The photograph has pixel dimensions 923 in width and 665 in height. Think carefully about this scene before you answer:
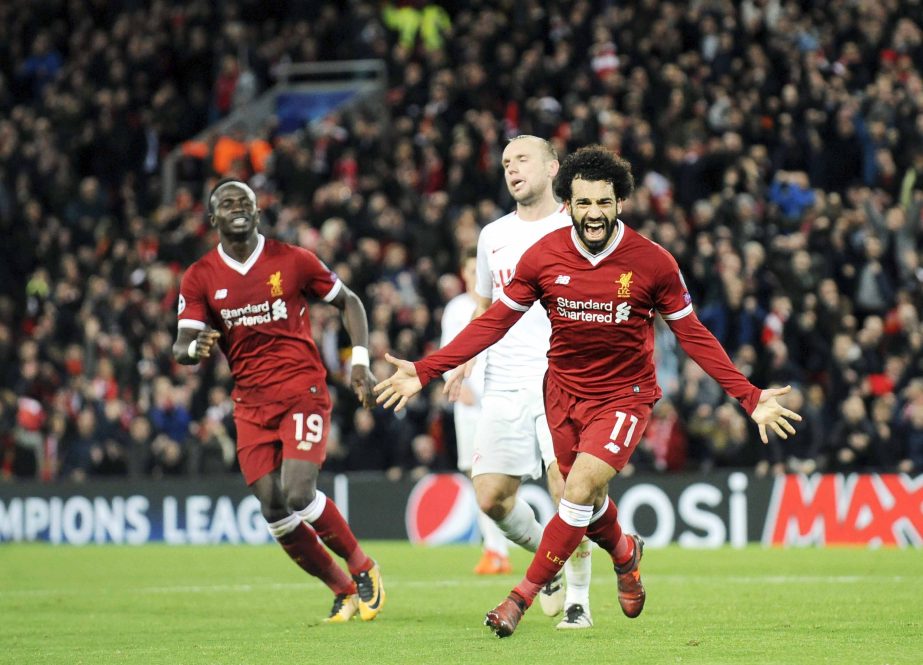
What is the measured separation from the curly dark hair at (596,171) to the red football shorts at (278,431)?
2284 millimetres

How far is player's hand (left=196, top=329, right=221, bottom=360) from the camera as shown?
978 cm

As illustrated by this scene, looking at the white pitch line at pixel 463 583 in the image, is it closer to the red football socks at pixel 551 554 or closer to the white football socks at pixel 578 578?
the white football socks at pixel 578 578

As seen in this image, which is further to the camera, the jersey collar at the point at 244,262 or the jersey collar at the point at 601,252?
the jersey collar at the point at 244,262

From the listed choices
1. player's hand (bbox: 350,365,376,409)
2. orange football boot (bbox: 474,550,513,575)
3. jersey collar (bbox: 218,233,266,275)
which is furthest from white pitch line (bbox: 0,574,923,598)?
jersey collar (bbox: 218,233,266,275)

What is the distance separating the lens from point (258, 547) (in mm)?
20062

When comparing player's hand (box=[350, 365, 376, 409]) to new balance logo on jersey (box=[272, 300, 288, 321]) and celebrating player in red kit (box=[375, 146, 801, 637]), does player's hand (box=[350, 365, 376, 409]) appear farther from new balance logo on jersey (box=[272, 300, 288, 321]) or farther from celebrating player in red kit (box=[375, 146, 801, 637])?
celebrating player in red kit (box=[375, 146, 801, 637])

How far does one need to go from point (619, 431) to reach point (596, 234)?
1.04 meters

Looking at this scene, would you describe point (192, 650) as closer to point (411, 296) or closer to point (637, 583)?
point (637, 583)

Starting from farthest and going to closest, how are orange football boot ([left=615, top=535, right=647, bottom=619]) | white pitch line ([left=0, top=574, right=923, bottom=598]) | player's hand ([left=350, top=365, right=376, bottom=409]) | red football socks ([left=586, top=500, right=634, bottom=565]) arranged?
white pitch line ([left=0, top=574, right=923, bottom=598]) → player's hand ([left=350, top=365, right=376, bottom=409]) → orange football boot ([left=615, top=535, right=647, bottom=619]) → red football socks ([left=586, top=500, right=634, bottom=565])

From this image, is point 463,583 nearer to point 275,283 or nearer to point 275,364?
point 275,364

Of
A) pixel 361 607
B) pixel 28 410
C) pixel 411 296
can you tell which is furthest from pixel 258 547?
pixel 361 607

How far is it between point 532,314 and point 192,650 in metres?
3.16

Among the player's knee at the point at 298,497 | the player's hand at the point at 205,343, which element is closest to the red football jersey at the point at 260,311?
the player's hand at the point at 205,343

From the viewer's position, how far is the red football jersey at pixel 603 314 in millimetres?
8672
